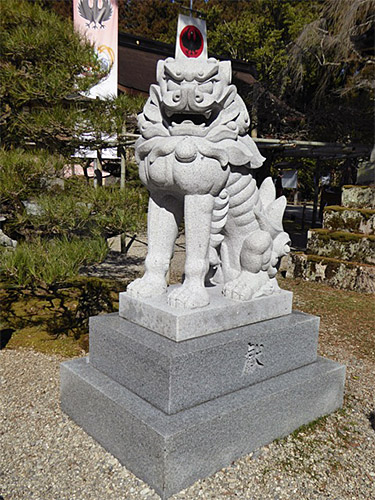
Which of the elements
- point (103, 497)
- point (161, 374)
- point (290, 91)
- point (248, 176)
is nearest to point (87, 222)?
point (248, 176)

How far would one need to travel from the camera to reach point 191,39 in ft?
10.8

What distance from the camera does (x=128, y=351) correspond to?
2.38 metres

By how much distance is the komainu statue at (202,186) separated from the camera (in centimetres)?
235

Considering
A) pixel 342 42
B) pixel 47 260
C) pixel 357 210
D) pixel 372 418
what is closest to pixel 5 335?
pixel 47 260

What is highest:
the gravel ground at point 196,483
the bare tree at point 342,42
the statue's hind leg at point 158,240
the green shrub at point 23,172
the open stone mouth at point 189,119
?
the bare tree at point 342,42

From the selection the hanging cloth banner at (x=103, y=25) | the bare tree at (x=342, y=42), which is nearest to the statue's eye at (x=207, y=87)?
the hanging cloth banner at (x=103, y=25)

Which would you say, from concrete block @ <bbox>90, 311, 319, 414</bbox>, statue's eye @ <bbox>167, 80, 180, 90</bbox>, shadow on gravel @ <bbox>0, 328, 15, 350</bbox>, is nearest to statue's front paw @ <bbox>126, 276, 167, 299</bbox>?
concrete block @ <bbox>90, 311, 319, 414</bbox>

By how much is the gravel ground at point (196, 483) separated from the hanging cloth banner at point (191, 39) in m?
2.62

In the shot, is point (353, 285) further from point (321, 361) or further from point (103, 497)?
point (103, 497)

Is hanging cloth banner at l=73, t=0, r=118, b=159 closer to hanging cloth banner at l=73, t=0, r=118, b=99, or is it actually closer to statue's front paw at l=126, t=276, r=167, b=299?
hanging cloth banner at l=73, t=0, r=118, b=99

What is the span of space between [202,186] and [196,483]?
1563 millimetres

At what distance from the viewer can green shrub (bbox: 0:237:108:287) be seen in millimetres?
3035

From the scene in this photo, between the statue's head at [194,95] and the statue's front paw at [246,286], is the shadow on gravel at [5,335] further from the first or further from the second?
the statue's head at [194,95]

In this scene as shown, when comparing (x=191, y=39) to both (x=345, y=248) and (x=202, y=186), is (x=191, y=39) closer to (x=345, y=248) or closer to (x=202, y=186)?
(x=202, y=186)
